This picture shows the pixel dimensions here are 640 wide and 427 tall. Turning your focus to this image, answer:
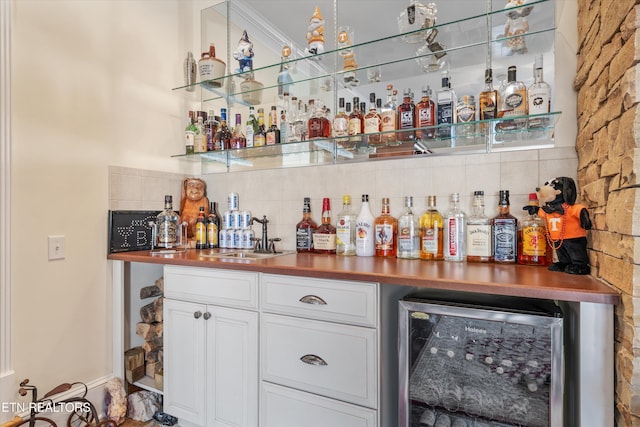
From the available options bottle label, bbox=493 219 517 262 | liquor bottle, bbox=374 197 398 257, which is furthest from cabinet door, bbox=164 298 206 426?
bottle label, bbox=493 219 517 262

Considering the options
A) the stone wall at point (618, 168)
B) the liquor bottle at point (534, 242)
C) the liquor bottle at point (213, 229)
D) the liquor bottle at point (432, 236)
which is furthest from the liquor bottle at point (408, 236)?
the liquor bottle at point (213, 229)

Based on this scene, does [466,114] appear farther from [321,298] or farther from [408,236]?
[321,298]

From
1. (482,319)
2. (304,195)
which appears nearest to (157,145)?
(304,195)

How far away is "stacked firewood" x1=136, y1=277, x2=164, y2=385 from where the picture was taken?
6.46 feet

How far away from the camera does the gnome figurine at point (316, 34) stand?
1959 mm

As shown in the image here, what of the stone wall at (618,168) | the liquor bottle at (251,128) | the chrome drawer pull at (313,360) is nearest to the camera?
the stone wall at (618,168)

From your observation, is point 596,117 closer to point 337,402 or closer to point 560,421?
point 560,421

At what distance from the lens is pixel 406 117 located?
1.68m

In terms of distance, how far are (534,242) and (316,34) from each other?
5.22 feet

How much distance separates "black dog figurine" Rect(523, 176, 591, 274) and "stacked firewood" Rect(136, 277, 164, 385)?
2.04 meters

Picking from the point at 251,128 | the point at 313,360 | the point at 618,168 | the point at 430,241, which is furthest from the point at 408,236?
the point at 251,128

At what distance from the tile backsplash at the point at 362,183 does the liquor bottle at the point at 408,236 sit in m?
0.10

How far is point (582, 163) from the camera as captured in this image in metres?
1.36

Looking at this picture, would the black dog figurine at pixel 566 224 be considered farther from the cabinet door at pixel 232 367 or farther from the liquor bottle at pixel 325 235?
the cabinet door at pixel 232 367
